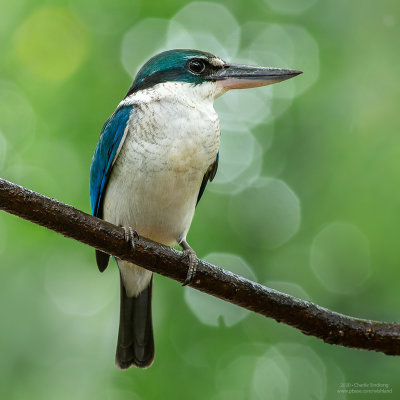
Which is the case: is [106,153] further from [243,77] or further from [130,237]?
[130,237]

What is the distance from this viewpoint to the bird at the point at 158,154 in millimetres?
3203

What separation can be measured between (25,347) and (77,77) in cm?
204

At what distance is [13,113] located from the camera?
4449 mm

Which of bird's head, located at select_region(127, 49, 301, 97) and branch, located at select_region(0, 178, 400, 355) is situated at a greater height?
bird's head, located at select_region(127, 49, 301, 97)

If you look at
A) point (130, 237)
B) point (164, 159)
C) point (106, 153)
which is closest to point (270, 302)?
point (130, 237)

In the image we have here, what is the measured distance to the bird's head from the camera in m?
3.50

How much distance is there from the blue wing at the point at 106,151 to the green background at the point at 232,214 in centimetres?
71

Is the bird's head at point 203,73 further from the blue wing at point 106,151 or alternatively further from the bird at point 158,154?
the blue wing at point 106,151

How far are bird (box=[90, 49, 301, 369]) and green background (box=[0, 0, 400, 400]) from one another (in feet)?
1.76

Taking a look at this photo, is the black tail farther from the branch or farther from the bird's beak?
the bird's beak

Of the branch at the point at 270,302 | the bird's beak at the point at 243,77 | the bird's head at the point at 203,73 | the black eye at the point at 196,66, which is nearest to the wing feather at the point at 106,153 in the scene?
the bird's head at the point at 203,73

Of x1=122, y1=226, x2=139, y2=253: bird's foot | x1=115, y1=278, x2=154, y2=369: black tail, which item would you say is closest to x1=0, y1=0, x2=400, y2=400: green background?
x1=115, y1=278, x2=154, y2=369: black tail

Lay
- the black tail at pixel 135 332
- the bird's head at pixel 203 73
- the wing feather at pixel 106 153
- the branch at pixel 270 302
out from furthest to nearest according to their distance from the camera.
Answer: the black tail at pixel 135 332 → the bird's head at pixel 203 73 → the wing feather at pixel 106 153 → the branch at pixel 270 302

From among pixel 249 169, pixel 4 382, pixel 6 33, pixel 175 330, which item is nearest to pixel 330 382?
pixel 175 330
